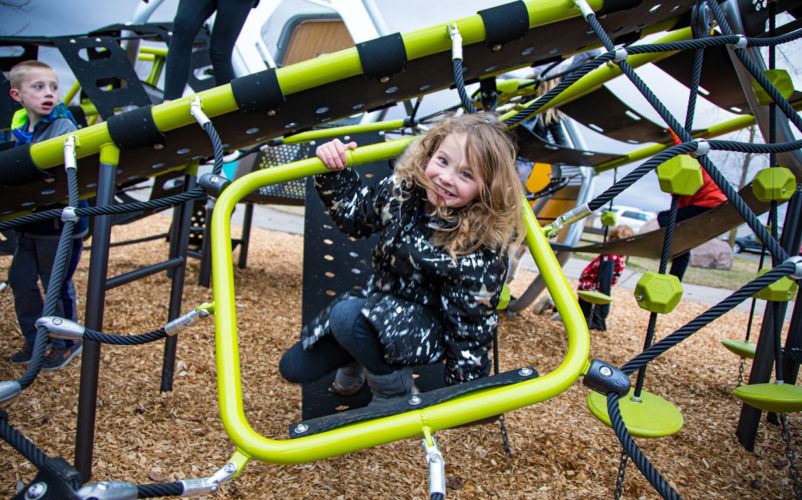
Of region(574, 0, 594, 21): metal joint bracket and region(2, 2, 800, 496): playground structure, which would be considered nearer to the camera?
region(2, 2, 800, 496): playground structure

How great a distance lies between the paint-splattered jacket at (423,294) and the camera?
1.18 m

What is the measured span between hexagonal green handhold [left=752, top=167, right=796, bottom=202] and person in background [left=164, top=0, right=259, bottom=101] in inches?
76.3

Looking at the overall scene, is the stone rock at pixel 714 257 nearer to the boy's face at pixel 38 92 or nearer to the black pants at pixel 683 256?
the black pants at pixel 683 256

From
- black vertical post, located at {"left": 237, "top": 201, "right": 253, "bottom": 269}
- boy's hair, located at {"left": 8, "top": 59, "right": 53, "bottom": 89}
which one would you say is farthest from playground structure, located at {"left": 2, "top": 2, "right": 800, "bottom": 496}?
black vertical post, located at {"left": 237, "top": 201, "right": 253, "bottom": 269}

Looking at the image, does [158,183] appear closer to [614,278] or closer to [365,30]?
[365,30]

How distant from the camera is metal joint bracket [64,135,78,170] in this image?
4.07 feet

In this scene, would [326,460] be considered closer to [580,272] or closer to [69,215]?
[69,215]

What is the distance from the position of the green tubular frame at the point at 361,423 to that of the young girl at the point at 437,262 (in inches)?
7.2

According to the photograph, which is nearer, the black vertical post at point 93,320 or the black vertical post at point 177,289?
the black vertical post at point 93,320

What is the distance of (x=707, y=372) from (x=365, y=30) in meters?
2.67

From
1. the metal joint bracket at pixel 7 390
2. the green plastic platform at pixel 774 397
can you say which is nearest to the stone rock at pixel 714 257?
the green plastic platform at pixel 774 397

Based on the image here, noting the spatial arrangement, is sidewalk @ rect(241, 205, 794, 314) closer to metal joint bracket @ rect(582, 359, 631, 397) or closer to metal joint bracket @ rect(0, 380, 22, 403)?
metal joint bracket @ rect(582, 359, 631, 397)

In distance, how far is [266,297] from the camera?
307 centimetres

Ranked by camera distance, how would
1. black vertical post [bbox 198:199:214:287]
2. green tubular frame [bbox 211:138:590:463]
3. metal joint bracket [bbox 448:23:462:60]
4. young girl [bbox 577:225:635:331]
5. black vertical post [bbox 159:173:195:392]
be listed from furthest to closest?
young girl [bbox 577:225:635:331] < black vertical post [bbox 198:199:214:287] < black vertical post [bbox 159:173:195:392] < metal joint bracket [bbox 448:23:462:60] < green tubular frame [bbox 211:138:590:463]
